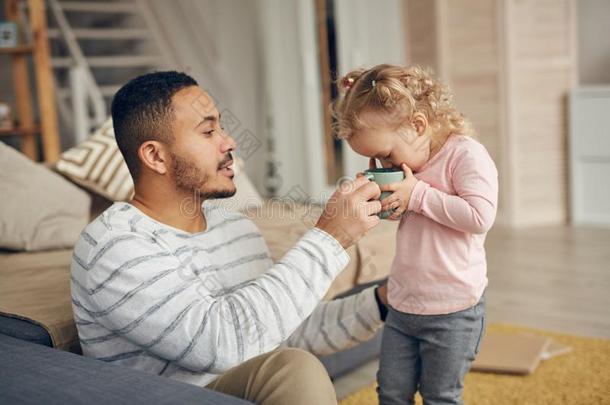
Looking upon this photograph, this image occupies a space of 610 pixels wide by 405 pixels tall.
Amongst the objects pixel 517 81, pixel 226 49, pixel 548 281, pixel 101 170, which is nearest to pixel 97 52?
pixel 226 49

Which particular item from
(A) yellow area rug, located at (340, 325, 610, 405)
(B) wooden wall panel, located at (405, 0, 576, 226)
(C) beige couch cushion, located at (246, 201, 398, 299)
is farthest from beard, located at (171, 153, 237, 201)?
(B) wooden wall panel, located at (405, 0, 576, 226)

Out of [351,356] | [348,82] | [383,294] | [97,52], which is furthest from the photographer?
[97,52]

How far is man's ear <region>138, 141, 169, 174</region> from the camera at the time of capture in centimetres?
143

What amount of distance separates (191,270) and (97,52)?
546 centimetres

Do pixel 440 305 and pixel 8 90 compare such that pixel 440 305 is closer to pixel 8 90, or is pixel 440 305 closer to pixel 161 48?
pixel 161 48

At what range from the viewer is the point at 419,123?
1440mm

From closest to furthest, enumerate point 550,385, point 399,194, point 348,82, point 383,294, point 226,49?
point 399,194 < point 348,82 < point 383,294 < point 550,385 < point 226,49

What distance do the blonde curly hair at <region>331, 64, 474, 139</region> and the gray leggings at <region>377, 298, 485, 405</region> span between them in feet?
1.25

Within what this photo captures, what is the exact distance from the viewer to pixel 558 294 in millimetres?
3188

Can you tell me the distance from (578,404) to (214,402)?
134 cm

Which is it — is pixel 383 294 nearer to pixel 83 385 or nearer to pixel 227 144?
pixel 227 144

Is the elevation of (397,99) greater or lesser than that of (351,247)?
greater

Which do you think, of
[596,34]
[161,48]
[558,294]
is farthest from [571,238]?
[161,48]

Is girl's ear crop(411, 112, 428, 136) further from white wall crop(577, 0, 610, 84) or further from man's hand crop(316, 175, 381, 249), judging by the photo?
white wall crop(577, 0, 610, 84)
